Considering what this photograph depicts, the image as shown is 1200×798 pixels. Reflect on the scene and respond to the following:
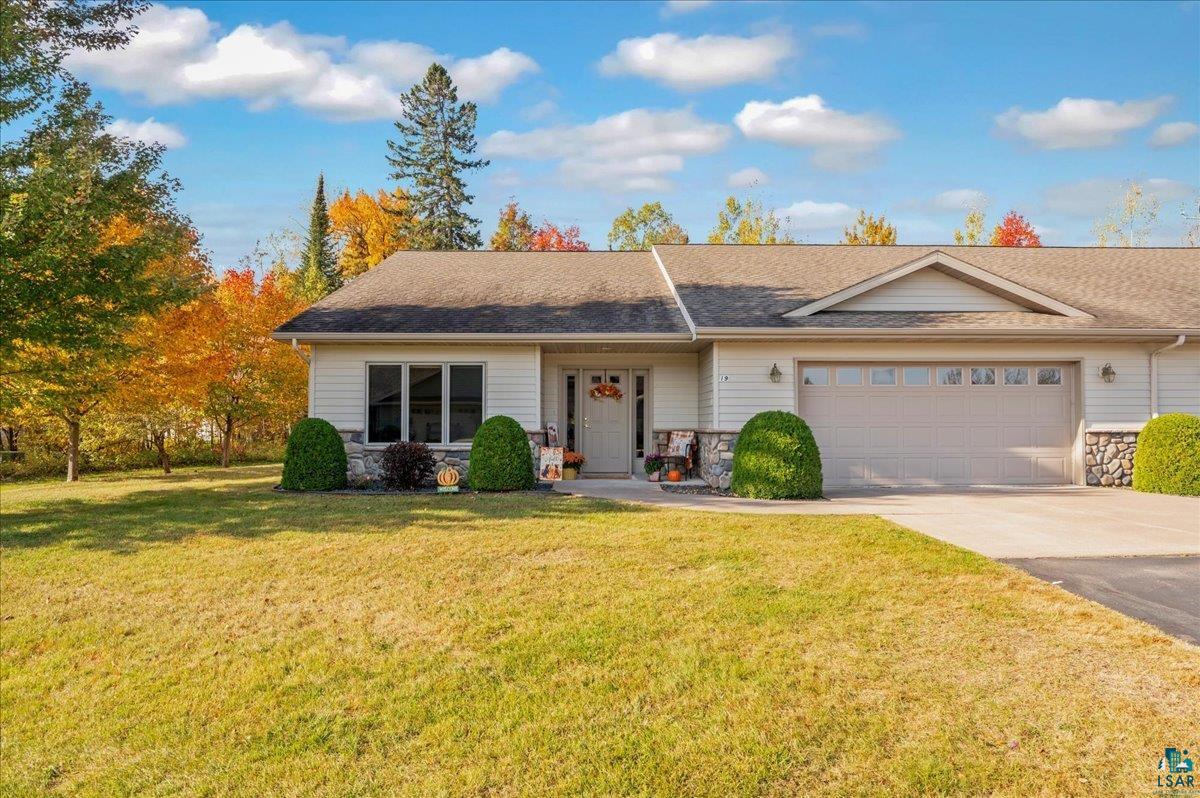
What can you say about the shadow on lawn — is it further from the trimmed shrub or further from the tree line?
the tree line

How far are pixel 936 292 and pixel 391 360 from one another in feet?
31.7

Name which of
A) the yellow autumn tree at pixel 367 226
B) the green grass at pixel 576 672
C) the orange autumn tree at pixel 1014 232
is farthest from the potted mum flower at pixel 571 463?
the orange autumn tree at pixel 1014 232

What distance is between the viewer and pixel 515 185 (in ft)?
116

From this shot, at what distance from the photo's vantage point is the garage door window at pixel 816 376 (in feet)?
38.0

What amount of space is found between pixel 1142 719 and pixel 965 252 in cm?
1462

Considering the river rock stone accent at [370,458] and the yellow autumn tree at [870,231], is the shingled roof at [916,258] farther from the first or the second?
the yellow autumn tree at [870,231]

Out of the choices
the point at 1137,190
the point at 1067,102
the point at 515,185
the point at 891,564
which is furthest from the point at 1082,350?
the point at 515,185

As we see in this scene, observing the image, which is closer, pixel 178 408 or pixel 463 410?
pixel 463 410

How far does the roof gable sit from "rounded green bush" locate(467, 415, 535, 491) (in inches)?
207

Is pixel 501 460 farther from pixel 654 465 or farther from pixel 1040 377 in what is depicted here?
pixel 1040 377

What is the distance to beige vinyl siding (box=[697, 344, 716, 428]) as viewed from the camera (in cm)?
1174

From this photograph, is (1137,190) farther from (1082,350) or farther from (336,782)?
(336,782)

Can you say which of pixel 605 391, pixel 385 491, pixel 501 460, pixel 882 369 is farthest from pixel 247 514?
pixel 882 369

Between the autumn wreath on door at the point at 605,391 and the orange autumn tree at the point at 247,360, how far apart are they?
9.26 m
